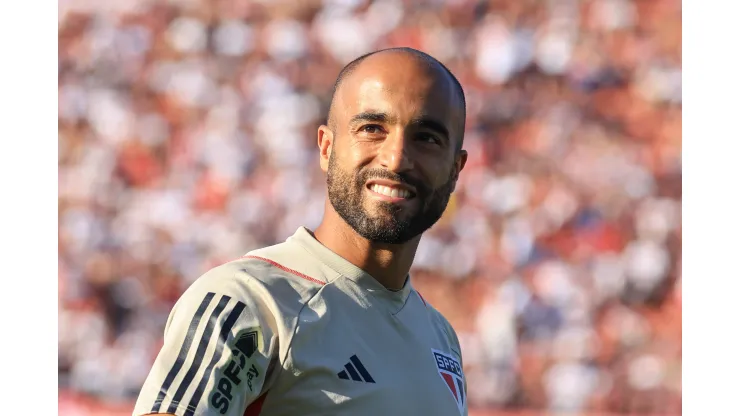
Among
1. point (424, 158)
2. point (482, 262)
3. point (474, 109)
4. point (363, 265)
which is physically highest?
point (474, 109)

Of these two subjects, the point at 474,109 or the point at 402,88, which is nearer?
the point at 402,88

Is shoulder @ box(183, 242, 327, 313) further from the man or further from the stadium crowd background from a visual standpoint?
the stadium crowd background

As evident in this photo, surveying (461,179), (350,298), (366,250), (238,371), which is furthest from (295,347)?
(461,179)

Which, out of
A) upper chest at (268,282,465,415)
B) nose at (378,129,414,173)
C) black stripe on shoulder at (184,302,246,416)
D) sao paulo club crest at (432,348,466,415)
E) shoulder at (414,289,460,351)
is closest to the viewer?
black stripe on shoulder at (184,302,246,416)

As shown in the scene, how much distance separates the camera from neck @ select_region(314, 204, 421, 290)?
5.26 ft

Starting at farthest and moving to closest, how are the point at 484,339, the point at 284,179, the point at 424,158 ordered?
1. the point at 284,179
2. the point at 484,339
3. the point at 424,158

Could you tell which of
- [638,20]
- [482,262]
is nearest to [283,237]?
[482,262]

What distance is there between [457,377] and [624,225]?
3522 millimetres

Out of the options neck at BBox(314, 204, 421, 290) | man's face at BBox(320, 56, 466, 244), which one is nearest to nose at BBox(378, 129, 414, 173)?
man's face at BBox(320, 56, 466, 244)

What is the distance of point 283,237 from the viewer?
5.06m

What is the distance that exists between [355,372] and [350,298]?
0.16 meters

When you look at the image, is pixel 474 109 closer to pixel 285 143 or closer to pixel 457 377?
pixel 285 143

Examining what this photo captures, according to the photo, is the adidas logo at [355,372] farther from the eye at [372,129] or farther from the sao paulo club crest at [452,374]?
the eye at [372,129]

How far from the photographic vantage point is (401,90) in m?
1.56
